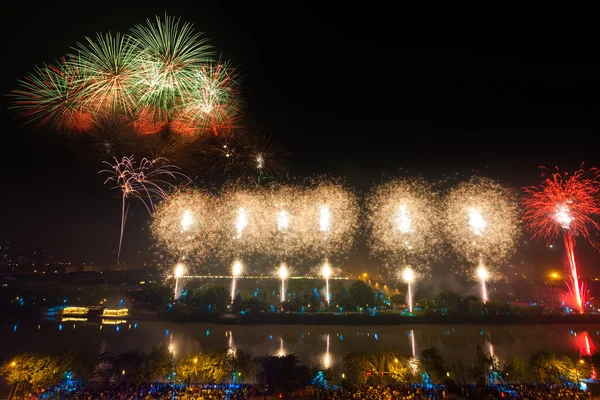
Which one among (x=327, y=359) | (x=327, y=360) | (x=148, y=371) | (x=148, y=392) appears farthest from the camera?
(x=327, y=359)

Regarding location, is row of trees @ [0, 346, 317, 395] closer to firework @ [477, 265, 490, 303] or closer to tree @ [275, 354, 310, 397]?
tree @ [275, 354, 310, 397]

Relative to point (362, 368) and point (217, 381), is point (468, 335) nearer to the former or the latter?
point (362, 368)

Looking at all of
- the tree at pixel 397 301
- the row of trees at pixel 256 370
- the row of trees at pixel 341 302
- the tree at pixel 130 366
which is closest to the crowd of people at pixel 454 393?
the row of trees at pixel 256 370

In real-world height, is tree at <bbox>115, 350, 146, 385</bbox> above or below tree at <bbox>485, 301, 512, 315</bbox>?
below

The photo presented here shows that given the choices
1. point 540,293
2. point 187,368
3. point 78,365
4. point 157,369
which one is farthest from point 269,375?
point 540,293

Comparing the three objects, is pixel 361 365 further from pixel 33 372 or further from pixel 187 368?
pixel 33 372

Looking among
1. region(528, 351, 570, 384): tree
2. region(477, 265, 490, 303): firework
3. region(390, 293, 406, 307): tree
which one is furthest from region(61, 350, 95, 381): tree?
region(477, 265, 490, 303): firework

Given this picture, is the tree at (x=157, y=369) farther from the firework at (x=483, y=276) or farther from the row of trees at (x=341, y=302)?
the firework at (x=483, y=276)
